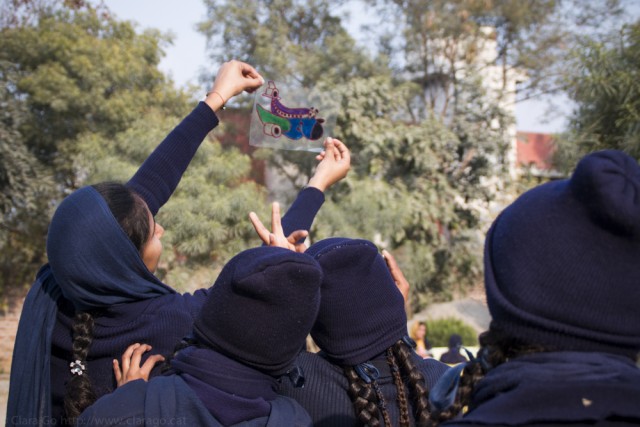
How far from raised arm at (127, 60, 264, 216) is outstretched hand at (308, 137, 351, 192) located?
0.37 metres

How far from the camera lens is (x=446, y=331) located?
44.1ft

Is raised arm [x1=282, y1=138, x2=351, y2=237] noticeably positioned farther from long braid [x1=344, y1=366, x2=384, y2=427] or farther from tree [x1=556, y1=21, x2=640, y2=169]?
tree [x1=556, y1=21, x2=640, y2=169]

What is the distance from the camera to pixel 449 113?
1338 centimetres

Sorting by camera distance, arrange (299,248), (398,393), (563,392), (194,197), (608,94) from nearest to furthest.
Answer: (563,392) < (398,393) < (299,248) < (608,94) < (194,197)

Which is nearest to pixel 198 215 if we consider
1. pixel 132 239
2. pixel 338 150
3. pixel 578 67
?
pixel 578 67

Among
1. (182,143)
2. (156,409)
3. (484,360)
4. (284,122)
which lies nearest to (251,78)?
(284,122)

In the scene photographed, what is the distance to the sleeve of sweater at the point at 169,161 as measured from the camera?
2.24m

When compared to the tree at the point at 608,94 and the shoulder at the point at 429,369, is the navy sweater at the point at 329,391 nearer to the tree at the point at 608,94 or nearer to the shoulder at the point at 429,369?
the shoulder at the point at 429,369

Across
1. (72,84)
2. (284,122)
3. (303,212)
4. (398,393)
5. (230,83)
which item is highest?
(72,84)

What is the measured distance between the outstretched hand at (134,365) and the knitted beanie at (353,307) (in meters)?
0.45

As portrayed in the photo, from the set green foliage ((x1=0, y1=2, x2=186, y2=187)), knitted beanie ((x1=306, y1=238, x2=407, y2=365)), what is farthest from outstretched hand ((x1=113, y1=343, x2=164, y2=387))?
Result: green foliage ((x1=0, y1=2, x2=186, y2=187))

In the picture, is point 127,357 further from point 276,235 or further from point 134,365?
point 276,235

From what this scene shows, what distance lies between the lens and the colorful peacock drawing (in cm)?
277

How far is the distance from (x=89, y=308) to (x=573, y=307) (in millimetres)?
1338
